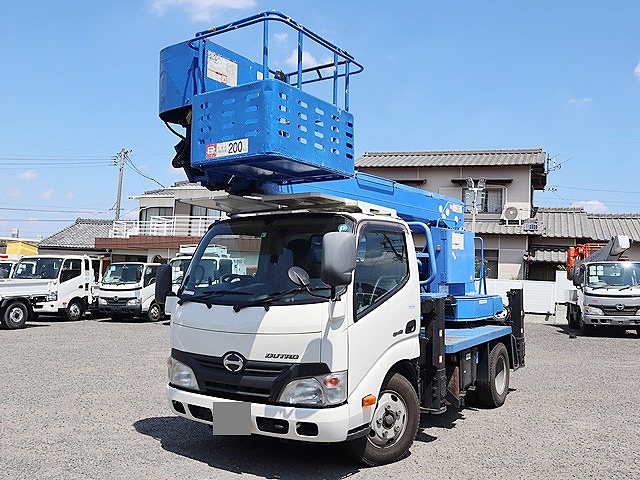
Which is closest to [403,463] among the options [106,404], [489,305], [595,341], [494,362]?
[494,362]

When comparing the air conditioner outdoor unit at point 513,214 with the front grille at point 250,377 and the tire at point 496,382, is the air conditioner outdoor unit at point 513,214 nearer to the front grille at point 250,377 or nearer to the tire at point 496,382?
the tire at point 496,382

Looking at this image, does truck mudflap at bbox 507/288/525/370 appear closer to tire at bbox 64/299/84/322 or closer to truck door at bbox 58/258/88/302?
truck door at bbox 58/258/88/302

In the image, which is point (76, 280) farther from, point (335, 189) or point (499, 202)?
point (499, 202)

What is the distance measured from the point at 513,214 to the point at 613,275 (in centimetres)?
963

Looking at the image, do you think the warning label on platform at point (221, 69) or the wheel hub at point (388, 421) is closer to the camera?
the wheel hub at point (388, 421)

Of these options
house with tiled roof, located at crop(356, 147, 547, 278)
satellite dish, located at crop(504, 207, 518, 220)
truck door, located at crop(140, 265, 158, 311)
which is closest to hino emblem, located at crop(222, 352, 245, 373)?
truck door, located at crop(140, 265, 158, 311)

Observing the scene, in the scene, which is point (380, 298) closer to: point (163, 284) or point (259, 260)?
point (259, 260)

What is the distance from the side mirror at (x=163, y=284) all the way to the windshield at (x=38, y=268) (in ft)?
44.3

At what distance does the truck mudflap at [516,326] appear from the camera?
785 cm

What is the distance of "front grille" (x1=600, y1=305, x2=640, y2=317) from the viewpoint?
15577 mm

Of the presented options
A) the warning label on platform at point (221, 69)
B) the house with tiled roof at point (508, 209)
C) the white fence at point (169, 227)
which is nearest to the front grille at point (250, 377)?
the warning label on platform at point (221, 69)

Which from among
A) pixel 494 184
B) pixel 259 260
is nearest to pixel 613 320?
pixel 494 184

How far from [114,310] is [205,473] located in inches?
573

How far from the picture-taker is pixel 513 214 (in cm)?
2575
